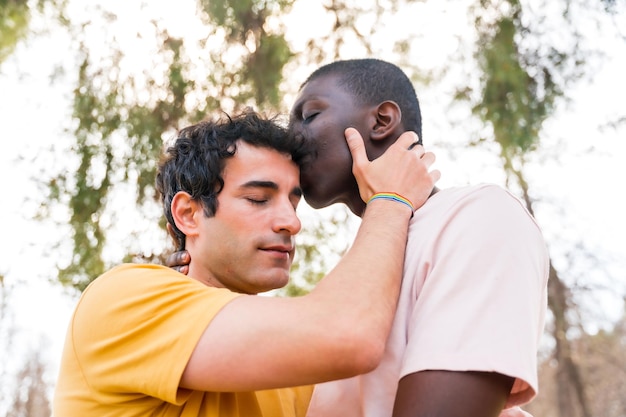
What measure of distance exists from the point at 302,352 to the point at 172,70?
4928 mm

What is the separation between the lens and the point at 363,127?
2.18 metres

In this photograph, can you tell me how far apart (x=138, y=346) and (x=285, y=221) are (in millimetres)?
653

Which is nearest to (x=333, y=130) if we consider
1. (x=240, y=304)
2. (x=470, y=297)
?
(x=240, y=304)

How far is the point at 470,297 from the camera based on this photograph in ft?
4.78

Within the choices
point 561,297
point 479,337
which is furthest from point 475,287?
point 561,297

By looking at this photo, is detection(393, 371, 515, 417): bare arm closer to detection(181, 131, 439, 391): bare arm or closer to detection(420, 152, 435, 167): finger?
detection(181, 131, 439, 391): bare arm

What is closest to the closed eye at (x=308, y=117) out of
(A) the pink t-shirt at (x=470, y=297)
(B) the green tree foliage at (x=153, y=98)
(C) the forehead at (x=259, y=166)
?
(C) the forehead at (x=259, y=166)

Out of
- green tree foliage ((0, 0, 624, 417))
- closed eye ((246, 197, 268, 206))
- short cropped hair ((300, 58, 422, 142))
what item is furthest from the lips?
green tree foliage ((0, 0, 624, 417))

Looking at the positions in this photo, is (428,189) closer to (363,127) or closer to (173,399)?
(363,127)

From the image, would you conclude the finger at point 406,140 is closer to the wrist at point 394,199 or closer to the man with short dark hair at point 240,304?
the man with short dark hair at point 240,304

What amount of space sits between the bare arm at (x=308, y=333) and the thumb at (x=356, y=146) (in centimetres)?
43

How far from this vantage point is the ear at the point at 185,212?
2344 millimetres

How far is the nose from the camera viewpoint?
7.01 feet

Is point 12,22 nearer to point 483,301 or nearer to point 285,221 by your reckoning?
point 285,221
